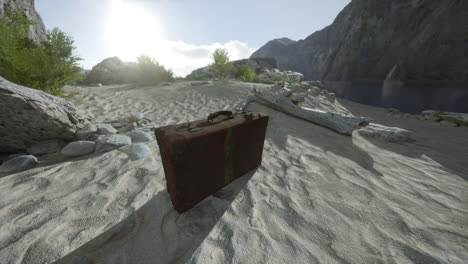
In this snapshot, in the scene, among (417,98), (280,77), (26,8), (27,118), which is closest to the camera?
(27,118)

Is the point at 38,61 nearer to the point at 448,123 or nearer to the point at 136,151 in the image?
the point at 136,151

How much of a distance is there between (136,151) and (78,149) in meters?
0.72

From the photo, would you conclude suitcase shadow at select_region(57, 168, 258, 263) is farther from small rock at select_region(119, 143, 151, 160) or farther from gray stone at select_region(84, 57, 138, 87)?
gray stone at select_region(84, 57, 138, 87)

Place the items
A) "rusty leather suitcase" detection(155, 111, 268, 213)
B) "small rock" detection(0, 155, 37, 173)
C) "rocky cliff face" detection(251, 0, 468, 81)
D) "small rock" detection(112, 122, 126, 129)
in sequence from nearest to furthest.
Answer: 1. "rusty leather suitcase" detection(155, 111, 268, 213)
2. "small rock" detection(0, 155, 37, 173)
3. "small rock" detection(112, 122, 126, 129)
4. "rocky cliff face" detection(251, 0, 468, 81)

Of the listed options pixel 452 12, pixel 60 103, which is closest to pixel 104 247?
pixel 60 103

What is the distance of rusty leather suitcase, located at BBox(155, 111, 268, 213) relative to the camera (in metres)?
1.30

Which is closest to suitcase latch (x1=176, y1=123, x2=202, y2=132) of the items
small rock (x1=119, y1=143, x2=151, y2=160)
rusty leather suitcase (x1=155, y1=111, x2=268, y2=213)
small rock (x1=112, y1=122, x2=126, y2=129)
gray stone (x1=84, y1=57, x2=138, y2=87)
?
rusty leather suitcase (x1=155, y1=111, x2=268, y2=213)

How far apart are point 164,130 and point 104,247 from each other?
88 centimetres

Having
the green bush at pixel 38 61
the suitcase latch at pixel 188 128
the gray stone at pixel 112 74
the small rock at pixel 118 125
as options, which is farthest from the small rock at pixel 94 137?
the gray stone at pixel 112 74

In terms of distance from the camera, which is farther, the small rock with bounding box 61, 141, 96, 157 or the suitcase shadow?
the small rock with bounding box 61, 141, 96, 157

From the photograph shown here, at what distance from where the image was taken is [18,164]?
189 cm

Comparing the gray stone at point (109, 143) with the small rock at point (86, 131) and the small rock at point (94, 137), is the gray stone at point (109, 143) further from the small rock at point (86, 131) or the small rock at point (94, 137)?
the small rock at point (86, 131)

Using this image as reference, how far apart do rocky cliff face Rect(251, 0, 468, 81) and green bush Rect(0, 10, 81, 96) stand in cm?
4502

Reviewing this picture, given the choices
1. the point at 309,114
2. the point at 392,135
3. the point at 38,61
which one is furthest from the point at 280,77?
the point at 38,61
